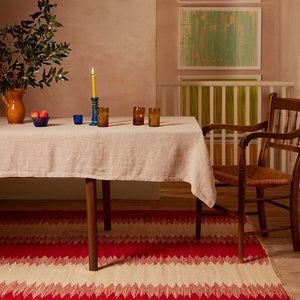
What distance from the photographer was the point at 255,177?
2.41m

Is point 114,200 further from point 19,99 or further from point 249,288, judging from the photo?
point 249,288

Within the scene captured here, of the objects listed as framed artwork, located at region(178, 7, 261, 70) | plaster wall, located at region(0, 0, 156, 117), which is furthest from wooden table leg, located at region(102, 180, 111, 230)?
framed artwork, located at region(178, 7, 261, 70)

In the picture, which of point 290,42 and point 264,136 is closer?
point 264,136

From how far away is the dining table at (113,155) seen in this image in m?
2.10

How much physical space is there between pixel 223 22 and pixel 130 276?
143 inches

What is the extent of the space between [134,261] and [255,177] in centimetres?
76

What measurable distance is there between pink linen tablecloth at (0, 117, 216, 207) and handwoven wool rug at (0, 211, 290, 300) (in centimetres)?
38

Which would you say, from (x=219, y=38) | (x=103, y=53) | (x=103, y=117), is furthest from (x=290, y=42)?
(x=103, y=117)

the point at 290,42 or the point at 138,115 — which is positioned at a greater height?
the point at 290,42

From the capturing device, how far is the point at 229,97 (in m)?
5.03

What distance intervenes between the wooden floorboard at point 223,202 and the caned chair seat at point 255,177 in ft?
1.30

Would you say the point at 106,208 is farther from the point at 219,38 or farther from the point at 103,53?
the point at 219,38

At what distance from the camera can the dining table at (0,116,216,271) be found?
210cm

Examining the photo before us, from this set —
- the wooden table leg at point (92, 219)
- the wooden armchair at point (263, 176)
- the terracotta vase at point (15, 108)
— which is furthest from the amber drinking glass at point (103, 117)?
the wooden armchair at point (263, 176)
